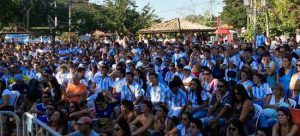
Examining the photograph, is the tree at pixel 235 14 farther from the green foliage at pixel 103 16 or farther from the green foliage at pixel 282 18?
the green foliage at pixel 103 16

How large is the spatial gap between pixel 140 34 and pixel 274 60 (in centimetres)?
3146

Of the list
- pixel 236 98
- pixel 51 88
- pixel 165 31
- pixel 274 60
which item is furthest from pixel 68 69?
pixel 165 31

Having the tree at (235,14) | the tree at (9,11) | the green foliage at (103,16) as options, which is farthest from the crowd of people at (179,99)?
the tree at (235,14)

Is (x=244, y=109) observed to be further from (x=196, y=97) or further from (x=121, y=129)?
(x=121, y=129)

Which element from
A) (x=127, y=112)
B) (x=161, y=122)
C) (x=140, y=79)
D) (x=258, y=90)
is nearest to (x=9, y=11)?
(x=140, y=79)

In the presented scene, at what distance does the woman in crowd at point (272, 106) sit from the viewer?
8297 mm

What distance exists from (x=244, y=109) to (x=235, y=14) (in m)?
70.3

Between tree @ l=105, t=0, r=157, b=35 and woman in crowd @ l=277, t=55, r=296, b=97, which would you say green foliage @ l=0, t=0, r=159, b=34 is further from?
woman in crowd @ l=277, t=55, r=296, b=97

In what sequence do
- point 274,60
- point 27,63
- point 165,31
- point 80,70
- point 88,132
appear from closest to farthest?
point 88,132, point 274,60, point 80,70, point 27,63, point 165,31

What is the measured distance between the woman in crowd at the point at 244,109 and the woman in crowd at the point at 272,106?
240 mm

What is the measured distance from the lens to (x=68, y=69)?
15570 millimetres

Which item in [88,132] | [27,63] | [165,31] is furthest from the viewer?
[165,31]

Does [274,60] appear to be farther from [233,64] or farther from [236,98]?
[236,98]

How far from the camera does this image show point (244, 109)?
864cm
